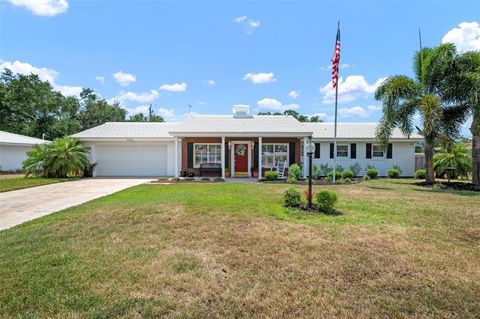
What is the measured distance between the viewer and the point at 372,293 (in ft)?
10.5

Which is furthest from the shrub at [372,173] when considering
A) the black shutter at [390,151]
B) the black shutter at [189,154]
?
the black shutter at [189,154]

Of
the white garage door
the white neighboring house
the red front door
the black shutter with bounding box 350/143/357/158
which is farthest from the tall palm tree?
the white neighboring house

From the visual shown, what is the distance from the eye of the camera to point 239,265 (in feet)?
12.7

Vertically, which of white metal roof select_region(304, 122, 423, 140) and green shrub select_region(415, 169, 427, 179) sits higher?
white metal roof select_region(304, 122, 423, 140)

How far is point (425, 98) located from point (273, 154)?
8589 mm

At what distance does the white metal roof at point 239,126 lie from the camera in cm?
1602

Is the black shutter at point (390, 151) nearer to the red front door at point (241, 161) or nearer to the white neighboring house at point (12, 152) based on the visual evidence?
the red front door at point (241, 161)

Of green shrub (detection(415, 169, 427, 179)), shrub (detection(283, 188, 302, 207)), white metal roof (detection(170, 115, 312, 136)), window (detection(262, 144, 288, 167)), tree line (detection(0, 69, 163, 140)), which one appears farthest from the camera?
tree line (detection(0, 69, 163, 140))

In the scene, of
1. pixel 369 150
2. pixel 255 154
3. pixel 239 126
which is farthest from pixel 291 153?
pixel 369 150

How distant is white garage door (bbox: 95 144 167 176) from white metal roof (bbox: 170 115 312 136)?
2183mm

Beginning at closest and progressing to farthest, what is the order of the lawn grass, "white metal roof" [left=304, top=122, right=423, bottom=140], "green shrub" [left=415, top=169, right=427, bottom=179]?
the lawn grass
"green shrub" [left=415, top=169, right=427, bottom=179]
"white metal roof" [left=304, top=122, right=423, bottom=140]

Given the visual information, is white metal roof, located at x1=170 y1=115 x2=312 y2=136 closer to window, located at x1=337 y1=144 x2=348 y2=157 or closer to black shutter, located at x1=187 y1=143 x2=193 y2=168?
black shutter, located at x1=187 y1=143 x2=193 y2=168

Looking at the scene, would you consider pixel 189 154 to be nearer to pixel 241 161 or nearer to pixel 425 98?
pixel 241 161

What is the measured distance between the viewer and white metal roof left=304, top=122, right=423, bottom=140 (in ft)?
61.8
